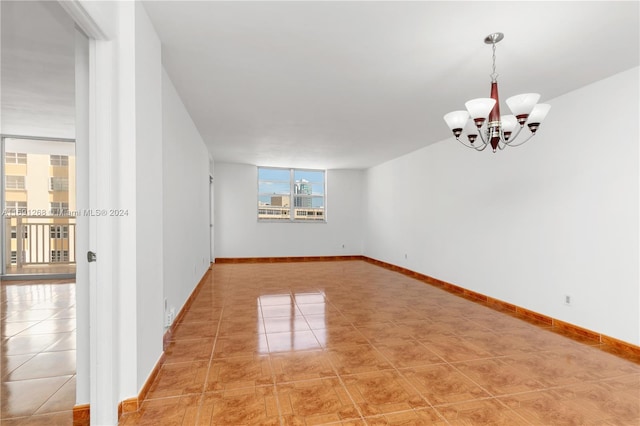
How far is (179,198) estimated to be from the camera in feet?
11.4

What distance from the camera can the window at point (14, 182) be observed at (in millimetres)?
4988

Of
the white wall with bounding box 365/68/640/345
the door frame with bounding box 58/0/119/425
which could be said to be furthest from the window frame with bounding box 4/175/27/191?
the white wall with bounding box 365/68/640/345

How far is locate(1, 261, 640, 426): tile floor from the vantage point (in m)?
1.85

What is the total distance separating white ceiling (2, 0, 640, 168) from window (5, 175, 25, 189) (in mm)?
1380

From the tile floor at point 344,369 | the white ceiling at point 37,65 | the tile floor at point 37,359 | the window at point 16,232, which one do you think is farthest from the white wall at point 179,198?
the window at point 16,232

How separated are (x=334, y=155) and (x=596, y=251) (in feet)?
15.0

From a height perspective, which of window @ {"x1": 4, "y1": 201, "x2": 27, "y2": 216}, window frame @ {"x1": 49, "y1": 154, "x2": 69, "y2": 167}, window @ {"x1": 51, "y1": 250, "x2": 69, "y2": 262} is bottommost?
window @ {"x1": 51, "y1": 250, "x2": 69, "y2": 262}

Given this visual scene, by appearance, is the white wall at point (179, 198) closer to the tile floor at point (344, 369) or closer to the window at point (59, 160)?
the tile floor at point (344, 369)

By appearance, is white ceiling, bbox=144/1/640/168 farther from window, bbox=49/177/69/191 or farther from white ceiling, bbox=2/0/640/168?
window, bbox=49/177/69/191

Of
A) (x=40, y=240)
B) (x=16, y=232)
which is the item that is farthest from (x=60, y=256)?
(x=16, y=232)

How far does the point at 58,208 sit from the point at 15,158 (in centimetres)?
105

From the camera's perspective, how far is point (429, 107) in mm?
3736

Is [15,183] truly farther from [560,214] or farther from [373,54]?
[560,214]

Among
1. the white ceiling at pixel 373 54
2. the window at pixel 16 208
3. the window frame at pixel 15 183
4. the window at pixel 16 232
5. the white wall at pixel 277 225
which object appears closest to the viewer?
the white ceiling at pixel 373 54
